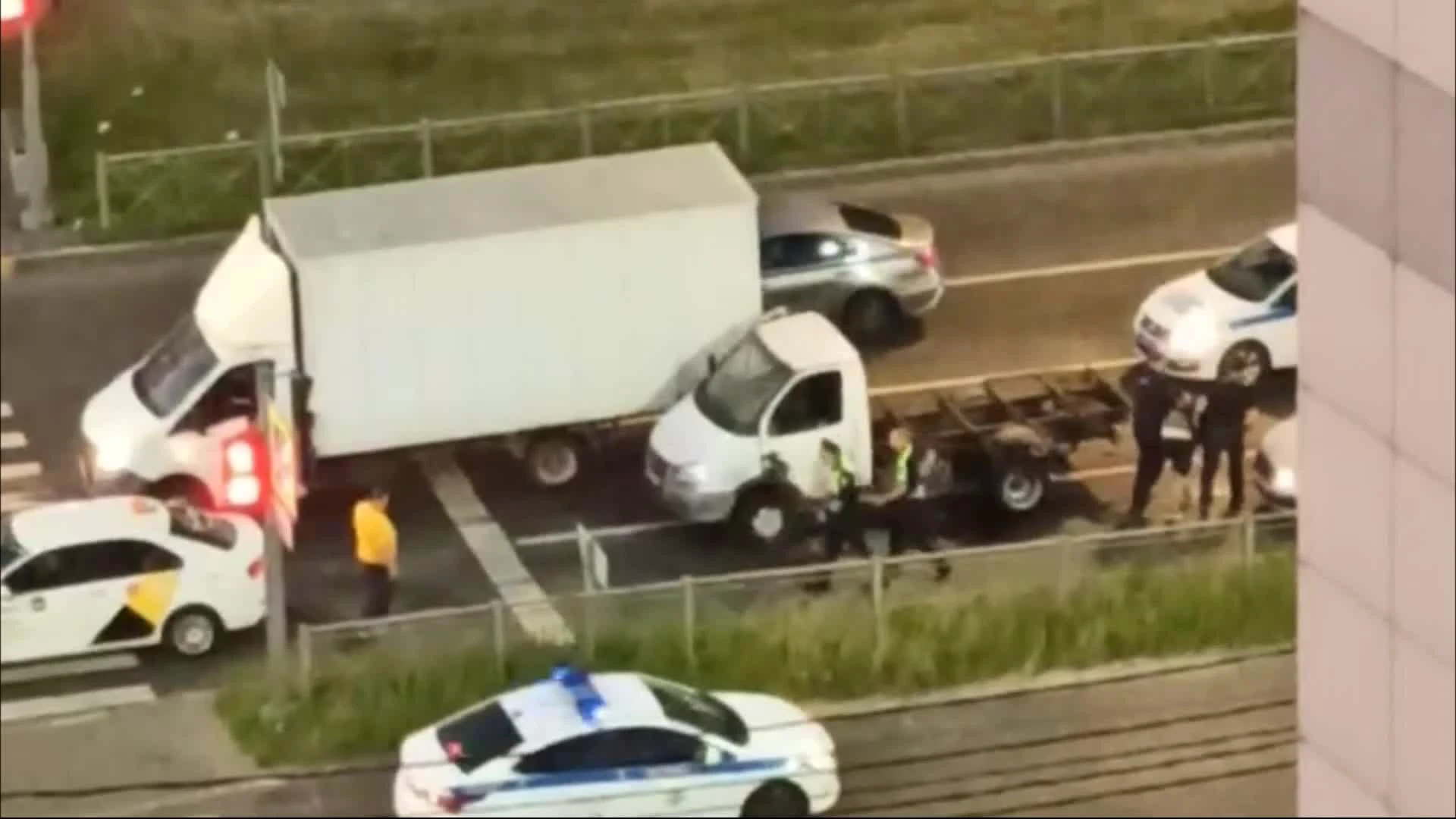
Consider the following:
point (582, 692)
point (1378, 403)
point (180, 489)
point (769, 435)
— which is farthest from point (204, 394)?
point (1378, 403)

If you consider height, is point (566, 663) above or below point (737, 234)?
below

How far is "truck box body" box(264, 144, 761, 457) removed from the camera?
1333 centimetres

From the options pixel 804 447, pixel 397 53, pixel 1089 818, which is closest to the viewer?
pixel 1089 818

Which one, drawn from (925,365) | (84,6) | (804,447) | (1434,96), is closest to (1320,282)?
(1434,96)

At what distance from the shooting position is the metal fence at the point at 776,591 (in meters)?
12.8

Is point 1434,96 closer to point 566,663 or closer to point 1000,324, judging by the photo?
point 566,663

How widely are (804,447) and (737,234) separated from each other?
910 millimetres

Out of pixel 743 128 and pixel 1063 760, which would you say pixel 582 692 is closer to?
pixel 1063 760

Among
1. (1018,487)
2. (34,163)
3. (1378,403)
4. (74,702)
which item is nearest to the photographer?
(1378,403)

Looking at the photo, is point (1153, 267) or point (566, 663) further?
point (1153, 267)

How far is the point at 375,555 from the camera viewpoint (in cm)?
1324

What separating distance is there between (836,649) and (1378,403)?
697 cm

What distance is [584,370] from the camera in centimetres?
1359

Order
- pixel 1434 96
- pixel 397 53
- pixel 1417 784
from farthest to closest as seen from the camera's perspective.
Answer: pixel 397 53, pixel 1417 784, pixel 1434 96
